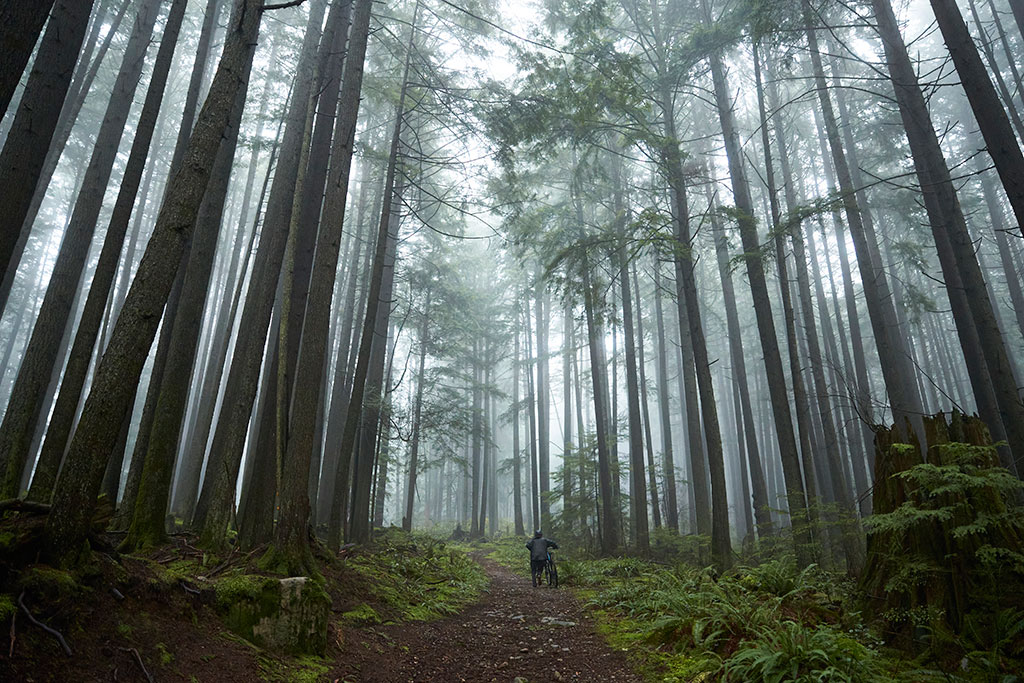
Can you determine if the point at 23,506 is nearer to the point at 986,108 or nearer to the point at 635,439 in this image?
the point at 986,108

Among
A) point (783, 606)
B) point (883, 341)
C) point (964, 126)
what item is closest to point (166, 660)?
point (783, 606)

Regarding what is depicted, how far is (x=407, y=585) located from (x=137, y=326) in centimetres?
670

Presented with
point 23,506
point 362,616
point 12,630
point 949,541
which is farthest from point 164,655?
point 949,541

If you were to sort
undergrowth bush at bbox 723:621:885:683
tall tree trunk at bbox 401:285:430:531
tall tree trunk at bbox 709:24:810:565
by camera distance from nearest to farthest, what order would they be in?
1. undergrowth bush at bbox 723:621:885:683
2. tall tree trunk at bbox 709:24:810:565
3. tall tree trunk at bbox 401:285:430:531

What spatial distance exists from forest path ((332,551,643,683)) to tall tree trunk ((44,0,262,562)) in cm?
247

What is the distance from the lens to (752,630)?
14.4 feet

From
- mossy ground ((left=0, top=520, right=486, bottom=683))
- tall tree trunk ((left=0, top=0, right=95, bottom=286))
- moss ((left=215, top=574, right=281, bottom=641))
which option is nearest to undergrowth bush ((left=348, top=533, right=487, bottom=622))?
mossy ground ((left=0, top=520, right=486, bottom=683))

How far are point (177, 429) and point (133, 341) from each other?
2844mm

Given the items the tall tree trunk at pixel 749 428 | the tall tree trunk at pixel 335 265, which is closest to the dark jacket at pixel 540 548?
the tall tree trunk at pixel 335 265

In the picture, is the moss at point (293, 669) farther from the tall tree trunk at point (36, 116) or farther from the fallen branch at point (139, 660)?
the tall tree trunk at point (36, 116)

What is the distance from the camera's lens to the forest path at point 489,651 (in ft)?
15.4

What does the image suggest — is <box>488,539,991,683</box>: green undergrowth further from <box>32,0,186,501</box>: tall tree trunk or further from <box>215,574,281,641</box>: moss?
<box>32,0,186,501</box>: tall tree trunk

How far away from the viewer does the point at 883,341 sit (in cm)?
1073

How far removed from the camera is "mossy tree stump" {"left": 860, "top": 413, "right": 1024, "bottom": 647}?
13.1ft
